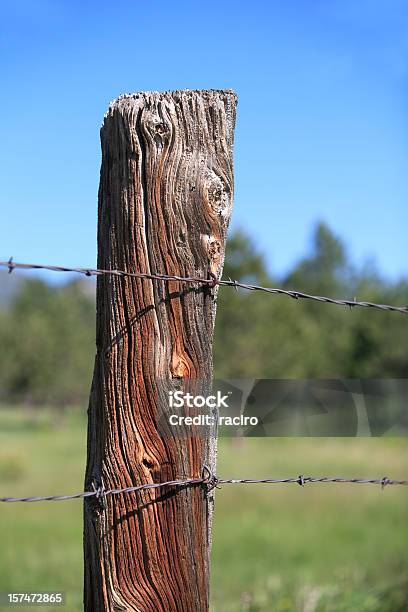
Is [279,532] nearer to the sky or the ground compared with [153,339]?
nearer to the ground

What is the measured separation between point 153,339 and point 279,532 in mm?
13642

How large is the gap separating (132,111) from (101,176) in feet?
0.79

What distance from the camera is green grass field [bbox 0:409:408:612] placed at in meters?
6.21

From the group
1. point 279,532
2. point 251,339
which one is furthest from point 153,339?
point 251,339

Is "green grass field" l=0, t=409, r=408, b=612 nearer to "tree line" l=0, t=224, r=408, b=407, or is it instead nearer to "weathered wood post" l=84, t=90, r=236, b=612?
"weathered wood post" l=84, t=90, r=236, b=612

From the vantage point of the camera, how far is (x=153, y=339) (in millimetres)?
2291

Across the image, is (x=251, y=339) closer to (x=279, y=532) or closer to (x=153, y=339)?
(x=279, y=532)

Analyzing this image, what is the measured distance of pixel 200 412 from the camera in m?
2.36

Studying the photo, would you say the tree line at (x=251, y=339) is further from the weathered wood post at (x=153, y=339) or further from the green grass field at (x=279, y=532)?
the weathered wood post at (x=153, y=339)

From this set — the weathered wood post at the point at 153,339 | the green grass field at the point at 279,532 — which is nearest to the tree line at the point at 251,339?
the green grass field at the point at 279,532

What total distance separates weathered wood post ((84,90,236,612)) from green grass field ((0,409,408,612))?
1.74 metres

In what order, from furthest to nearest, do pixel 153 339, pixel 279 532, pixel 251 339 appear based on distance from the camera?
pixel 251 339 → pixel 279 532 → pixel 153 339

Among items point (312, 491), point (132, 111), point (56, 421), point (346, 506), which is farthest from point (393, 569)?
point (56, 421)

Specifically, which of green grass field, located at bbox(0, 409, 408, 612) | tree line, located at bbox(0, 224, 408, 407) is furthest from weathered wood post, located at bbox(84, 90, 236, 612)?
tree line, located at bbox(0, 224, 408, 407)
